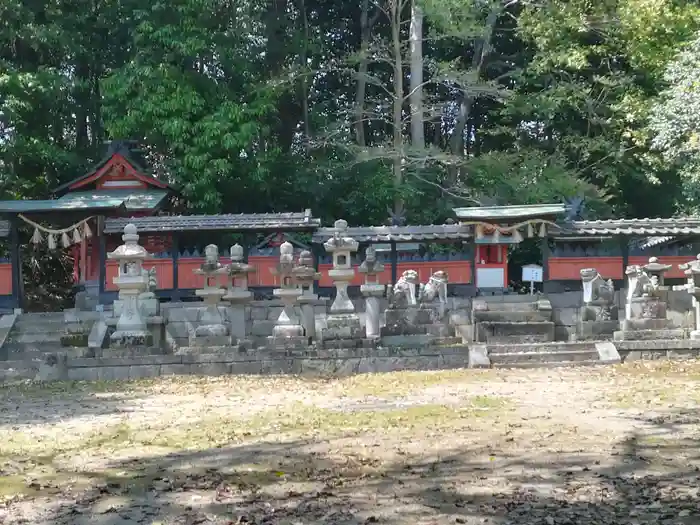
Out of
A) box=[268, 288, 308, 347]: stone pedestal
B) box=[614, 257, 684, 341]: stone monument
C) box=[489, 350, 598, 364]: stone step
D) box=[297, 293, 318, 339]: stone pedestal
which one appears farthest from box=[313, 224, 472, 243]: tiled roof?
box=[489, 350, 598, 364]: stone step

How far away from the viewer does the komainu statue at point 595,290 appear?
1838 cm

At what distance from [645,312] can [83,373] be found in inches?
453

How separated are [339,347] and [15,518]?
35.1 ft

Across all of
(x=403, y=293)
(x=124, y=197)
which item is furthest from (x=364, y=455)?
(x=124, y=197)

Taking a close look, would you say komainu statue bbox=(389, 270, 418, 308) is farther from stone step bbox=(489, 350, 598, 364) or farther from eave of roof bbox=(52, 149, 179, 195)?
eave of roof bbox=(52, 149, 179, 195)

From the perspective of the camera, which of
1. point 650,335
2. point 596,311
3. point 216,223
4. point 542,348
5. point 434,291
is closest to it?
point 542,348

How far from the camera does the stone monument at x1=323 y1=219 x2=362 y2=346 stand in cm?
1636

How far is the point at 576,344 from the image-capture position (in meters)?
15.6

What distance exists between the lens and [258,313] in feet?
70.2

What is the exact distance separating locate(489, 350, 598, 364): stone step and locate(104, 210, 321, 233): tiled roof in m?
9.06

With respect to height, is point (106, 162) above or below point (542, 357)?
above

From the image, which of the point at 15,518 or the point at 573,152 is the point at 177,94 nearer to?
the point at 573,152

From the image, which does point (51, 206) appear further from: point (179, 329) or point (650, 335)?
point (650, 335)

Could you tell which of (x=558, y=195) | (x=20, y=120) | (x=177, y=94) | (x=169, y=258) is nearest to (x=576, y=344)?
(x=558, y=195)
